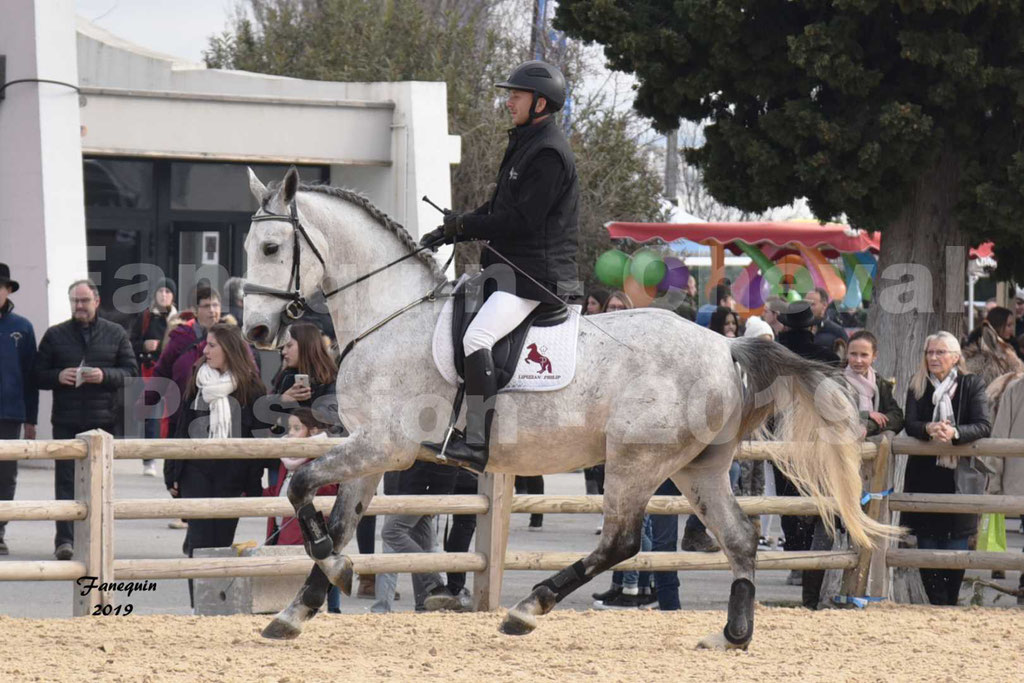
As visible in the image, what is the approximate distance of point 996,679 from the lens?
631cm

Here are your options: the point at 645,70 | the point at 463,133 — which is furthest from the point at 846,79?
the point at 463,133

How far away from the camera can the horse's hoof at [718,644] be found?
6.92 m

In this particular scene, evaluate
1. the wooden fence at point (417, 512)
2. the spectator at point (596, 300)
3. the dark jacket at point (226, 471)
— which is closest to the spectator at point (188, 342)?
the dark jacket at point (226, 471)

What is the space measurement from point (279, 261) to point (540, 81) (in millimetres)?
1500

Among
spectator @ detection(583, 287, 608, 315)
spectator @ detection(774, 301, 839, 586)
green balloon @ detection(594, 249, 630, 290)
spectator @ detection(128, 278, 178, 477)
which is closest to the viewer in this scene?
spectator @ detection(774, 301, 839, 586)

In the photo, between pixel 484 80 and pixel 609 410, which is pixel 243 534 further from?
pixel 484 80

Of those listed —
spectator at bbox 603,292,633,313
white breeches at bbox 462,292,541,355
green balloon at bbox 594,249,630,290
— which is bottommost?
white breeches at bbox 462,292,541,355

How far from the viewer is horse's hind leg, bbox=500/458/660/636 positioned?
6734 millimetres

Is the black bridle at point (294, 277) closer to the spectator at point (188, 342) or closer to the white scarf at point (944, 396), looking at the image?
the spectator at point (188, 342)

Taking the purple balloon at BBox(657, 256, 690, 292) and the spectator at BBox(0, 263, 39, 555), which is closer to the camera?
the spectator at BBox(0, 263, 39, 555)

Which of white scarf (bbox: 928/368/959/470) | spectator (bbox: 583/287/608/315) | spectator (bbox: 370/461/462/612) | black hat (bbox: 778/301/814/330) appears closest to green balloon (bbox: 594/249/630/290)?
spectator (bbox: 583/287/608/315)

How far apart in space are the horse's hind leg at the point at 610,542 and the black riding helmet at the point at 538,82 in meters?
1.76

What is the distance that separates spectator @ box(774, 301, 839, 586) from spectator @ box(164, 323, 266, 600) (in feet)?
11.9

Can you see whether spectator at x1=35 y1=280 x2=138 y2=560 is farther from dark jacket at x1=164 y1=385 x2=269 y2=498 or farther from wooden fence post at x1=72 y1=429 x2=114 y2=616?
wooden fence post at x1=72 y1=429 x2=114 y2=616
